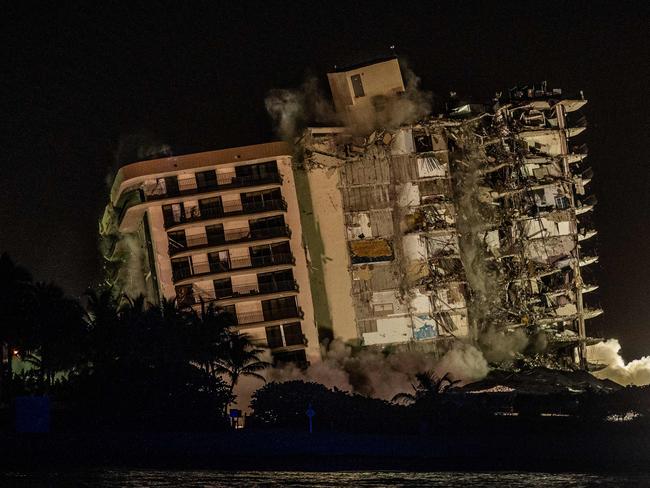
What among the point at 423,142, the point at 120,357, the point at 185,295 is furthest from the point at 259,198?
the point at 120,357

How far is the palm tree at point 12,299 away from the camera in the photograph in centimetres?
6981

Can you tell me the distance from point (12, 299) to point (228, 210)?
25.5 metres

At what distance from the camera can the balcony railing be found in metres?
92.0

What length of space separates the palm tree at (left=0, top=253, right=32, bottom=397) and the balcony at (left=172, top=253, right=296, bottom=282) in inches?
835

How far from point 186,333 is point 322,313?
2230 cm

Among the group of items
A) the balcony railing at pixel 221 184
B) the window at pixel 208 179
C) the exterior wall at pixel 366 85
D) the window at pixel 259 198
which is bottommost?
the window at pixel 259 198

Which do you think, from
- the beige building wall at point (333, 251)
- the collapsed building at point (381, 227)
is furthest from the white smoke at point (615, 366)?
the beige building wall at point (333, 251)

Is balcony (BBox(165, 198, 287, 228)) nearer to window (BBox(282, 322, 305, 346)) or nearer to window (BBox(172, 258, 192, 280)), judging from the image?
window (BBox(172, 258, 192, 280))

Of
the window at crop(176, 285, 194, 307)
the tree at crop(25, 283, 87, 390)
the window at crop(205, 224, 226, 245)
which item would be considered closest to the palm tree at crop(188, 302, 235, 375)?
the tree at crop(25, 283, 87, 390)

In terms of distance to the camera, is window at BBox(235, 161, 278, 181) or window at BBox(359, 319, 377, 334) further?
window at BBox(359, 319, 377, 334)

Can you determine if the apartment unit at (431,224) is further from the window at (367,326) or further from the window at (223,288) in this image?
the window at (223,288)

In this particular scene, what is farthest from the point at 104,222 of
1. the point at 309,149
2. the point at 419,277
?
the point at 419,277

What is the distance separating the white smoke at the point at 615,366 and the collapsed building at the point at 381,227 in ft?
18.2

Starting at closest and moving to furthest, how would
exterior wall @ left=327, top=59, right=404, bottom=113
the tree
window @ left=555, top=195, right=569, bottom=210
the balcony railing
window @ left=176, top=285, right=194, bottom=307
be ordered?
1. the tree
2. window @ left=176, top=285, right=194, bottom=307
3. the balcony railing
4. exterior wall @ left=327, top=59, right=404, bottom=113
5. window @ left=555, top=195, right=569, bottom=210
